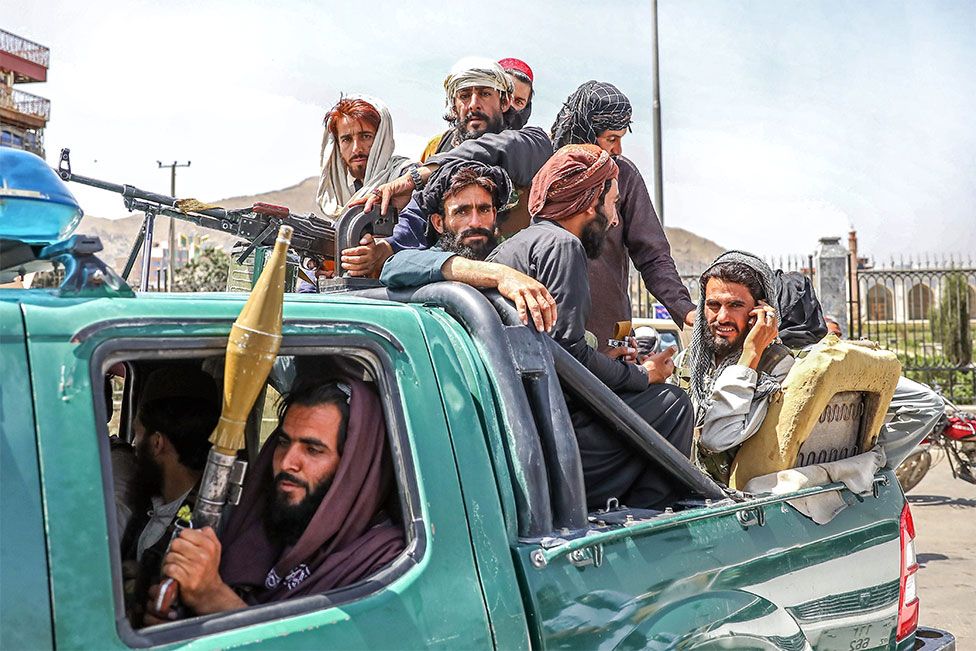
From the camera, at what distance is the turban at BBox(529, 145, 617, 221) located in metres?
2.94

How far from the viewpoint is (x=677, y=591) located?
2104 mm

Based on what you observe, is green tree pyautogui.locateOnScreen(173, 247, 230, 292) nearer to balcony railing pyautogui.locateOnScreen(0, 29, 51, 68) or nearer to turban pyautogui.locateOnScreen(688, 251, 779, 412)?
balcony railing pyautogui.locateOnScreen(0, 29, 51, 68)

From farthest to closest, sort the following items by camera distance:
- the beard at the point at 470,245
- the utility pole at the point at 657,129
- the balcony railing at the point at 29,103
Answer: the balcony railing at the point at 29,103, the utility pole at the point at 657,129, the beard at the point at 470,245

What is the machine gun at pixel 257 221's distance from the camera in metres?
3.68

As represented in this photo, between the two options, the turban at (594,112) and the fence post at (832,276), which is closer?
the turban at (594,112)

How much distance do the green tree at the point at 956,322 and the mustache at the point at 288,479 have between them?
1901cm

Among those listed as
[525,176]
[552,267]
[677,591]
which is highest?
[525,176]

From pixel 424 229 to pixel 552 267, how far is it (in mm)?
895

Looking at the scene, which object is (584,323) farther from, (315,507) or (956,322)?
(956,322)

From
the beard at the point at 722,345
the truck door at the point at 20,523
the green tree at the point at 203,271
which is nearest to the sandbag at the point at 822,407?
the beard at the point at 722,345

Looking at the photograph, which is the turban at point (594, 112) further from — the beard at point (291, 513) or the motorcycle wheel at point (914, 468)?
the motorcycle wheel at point (914, 468)

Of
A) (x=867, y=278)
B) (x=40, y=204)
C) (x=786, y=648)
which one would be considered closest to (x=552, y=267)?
(x=786, y=648)

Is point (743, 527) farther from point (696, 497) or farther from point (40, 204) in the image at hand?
point (40, 204)

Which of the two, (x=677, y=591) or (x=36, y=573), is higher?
(x=36, y=573)
